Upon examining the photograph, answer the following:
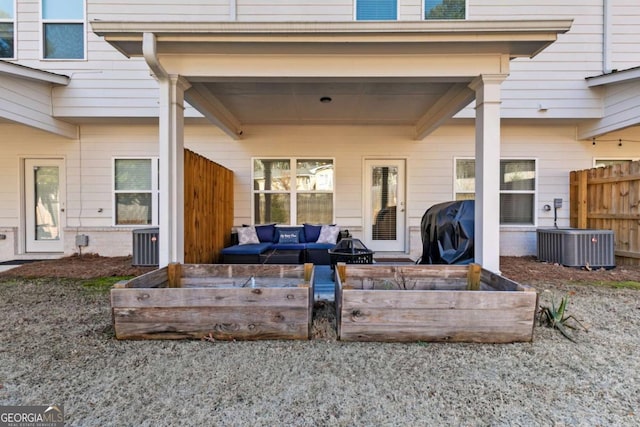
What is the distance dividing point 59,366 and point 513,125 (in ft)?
24.5

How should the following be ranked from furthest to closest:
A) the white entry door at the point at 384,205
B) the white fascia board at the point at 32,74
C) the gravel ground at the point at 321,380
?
the white entry door at the point at 384,205
the white fascia board at the point at 32,74
the gravel ground at the point at 321,380

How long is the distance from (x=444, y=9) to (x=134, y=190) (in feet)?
22.7

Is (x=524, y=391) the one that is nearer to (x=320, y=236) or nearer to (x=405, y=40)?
(x=405, y=40)

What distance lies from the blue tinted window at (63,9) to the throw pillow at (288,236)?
211 inches

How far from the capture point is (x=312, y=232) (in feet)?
19.5

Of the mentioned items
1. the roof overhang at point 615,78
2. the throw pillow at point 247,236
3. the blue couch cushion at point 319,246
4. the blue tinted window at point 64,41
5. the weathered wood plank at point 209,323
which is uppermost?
the blue tinted window at point 64,41

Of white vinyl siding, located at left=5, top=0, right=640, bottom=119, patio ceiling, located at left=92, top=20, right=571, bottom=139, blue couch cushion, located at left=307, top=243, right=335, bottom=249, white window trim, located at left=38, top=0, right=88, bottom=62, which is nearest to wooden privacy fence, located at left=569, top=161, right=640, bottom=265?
white vinyl siding, located at left=5, top=0, right=640, bottom=119

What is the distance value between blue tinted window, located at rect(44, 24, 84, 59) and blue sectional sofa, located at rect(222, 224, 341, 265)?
441 cm

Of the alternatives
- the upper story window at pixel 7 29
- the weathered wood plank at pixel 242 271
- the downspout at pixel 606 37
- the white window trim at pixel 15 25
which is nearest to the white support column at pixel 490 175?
the weathered wood plank at pixel 242 271

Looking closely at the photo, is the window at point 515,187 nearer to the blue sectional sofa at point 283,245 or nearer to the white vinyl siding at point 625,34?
the white vinyl siding at point 625,34

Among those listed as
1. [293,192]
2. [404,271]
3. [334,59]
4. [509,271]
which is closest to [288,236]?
[293,192]

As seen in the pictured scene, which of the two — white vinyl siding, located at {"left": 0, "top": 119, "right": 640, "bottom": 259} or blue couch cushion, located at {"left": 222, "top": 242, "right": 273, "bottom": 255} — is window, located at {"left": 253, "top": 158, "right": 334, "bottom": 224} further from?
blue couch cushion, located at {"left": 222, "top": 242, "right": 273, "bottom": 255}

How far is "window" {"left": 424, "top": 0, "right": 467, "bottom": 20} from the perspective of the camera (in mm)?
5891

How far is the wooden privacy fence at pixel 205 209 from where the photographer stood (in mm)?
4090
